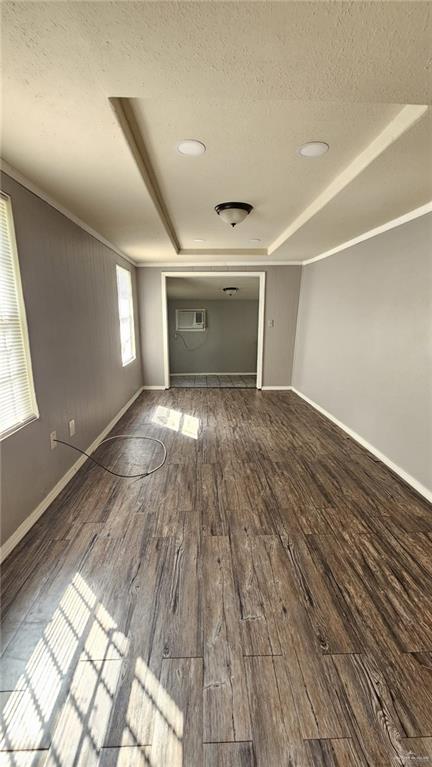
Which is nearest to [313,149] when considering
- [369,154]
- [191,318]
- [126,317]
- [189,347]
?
[369,154]

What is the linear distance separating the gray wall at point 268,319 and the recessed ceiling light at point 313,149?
324 cm

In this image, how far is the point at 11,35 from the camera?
0.91 meters

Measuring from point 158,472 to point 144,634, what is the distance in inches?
53.9

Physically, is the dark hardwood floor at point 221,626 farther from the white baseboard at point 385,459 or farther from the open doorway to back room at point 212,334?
the open doorway to back room at point 212,334

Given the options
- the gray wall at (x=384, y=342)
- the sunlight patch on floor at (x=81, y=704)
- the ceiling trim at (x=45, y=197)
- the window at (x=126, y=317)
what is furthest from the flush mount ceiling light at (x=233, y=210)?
the sunlight patch on floor at (x=81, y=704)

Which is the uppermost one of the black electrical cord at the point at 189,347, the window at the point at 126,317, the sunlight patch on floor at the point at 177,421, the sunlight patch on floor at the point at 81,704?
the window at the point at 126,317

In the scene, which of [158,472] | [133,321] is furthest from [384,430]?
[133,321]

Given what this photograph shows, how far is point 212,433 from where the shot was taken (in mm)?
3449

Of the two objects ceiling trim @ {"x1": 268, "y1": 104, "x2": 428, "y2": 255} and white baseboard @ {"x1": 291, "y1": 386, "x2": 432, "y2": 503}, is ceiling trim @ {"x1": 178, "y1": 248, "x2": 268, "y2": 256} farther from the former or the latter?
white baseboard @ {"x1": 291, "y1": 386, "x2": 432, "y2": 503}

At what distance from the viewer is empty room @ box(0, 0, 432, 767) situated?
939mm

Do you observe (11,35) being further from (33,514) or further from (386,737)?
(386,737)

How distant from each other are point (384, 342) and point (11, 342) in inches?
121

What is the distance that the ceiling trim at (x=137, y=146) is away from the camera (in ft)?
4.29

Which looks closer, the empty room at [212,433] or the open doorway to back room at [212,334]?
the empty room at [212,433]
